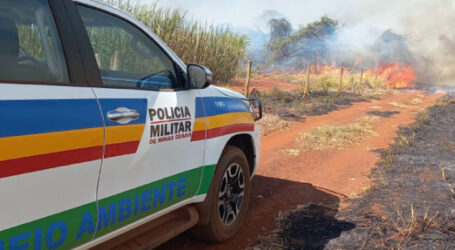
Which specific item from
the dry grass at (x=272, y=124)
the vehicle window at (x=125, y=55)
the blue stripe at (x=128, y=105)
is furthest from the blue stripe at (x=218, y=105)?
the dry grass at (x=272, y=124)

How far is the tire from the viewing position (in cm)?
340

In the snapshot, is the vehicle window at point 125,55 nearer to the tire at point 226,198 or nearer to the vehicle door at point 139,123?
the vehicle door at point 139,123

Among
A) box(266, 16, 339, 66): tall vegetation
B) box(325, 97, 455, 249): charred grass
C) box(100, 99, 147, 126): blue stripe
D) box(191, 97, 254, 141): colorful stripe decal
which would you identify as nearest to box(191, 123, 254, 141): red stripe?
box(191, 97, 254, 141): colorful stripe decal

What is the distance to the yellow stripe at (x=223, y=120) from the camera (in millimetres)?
3044

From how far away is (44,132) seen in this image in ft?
6.07

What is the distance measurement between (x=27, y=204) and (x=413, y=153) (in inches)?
280

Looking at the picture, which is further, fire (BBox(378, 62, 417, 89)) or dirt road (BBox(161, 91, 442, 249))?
fire (BBox(378, 62, 417, 89))

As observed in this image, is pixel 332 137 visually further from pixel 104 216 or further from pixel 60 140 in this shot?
pixel 60 140

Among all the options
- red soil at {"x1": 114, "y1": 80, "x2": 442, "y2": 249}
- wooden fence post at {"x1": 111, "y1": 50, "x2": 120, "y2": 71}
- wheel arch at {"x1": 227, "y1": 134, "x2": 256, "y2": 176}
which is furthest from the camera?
red soil at {"x1": 114, "y1": 80, "x2": 442, "y2": 249}

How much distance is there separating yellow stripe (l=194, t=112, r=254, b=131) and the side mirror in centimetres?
26

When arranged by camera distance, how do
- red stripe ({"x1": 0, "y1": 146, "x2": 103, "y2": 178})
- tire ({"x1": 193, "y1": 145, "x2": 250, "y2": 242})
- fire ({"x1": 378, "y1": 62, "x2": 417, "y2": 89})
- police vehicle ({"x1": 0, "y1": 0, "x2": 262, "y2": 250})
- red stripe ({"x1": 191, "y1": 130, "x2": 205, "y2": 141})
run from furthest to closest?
1. fire ({"x1": 378, "y1": 62, "x2": 417, "y2": 89})
2. tire ({"x1": 193, "y1": 145, "x2": 250, "y2": 242})
3. red stripe ({"x1": 191, "y1": 130, "x2": 205, "y2": 141})
4. police vehicle ({"x1": 0, "y1": 0, "x2": 262, "y2": 250})
5. red stripe ({"x1": 0, "y1": 146, "x2": 103, "y2": 178})

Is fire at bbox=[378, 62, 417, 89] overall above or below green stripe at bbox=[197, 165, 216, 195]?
above

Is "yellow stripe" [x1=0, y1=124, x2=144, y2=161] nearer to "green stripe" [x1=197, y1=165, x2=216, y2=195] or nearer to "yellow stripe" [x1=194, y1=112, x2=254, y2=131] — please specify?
"yellow stripe" [x1=194, y1=112, x2=254, y2=131]

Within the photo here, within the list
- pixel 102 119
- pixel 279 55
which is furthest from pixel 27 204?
pixel 279 55
